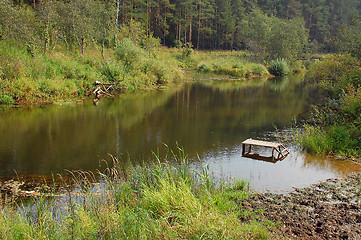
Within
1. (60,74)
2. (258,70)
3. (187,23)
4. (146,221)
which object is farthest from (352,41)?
(187,23)

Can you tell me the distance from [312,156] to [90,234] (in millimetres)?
8728

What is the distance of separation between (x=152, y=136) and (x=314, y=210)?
27.6 feet

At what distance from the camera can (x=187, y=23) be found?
6128 cm

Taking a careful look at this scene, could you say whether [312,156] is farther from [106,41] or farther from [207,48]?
[207,48]

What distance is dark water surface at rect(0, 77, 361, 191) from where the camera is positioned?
32.0ft

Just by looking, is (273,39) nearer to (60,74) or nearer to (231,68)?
(231,68)

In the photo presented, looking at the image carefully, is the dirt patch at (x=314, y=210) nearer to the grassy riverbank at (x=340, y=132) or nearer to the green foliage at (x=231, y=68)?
the grassy riverbank at (x=340, y=132)

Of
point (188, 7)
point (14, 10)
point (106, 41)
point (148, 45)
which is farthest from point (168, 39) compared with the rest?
point (14, 10)

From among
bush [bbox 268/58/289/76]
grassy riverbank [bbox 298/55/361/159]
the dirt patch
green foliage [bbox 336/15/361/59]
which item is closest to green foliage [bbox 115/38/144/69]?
green foliage [bbox 336/15/361/59]

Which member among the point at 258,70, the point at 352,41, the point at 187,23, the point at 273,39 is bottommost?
the point at 258,70

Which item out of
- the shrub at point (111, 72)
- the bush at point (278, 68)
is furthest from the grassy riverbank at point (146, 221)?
the bush at point (278, 68)

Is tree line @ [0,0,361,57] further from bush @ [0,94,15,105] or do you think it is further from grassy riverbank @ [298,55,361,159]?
grassy riverbank @ [298,55,361,159]

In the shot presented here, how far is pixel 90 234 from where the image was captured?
488 cm

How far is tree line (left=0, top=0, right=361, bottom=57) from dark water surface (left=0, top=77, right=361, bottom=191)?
8.52 meters
